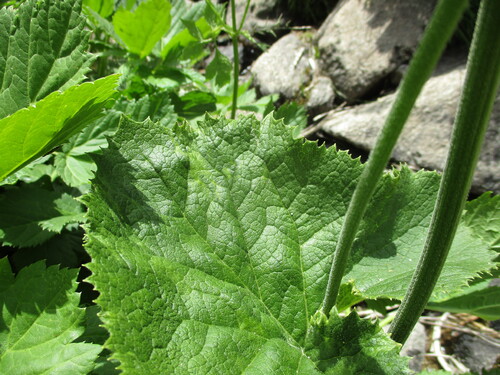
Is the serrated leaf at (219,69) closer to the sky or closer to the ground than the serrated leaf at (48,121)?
closer to the sky

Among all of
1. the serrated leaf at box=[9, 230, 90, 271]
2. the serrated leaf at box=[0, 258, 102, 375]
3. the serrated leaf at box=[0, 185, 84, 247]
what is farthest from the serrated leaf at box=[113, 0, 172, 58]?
the serrated leaf at box=[0, 258, 102, 375]

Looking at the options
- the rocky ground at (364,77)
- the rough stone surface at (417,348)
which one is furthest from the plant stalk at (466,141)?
the rocky ground at (364,77)

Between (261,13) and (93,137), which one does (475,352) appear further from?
(261,13)

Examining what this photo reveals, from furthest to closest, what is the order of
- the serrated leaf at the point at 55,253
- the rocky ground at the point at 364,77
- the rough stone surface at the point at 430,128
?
1. the rocky ground at the point at 364,77
2. the rough stone surface at the point at 430,128
3. the serrated leaf at the point at 55,253

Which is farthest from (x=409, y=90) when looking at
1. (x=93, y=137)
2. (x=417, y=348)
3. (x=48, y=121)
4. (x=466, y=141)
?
(x=417, y=348)

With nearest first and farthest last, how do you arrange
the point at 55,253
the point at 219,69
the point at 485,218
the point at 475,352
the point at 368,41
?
the point at 485,218 → the point at 55,253 → the point at 219,69 → the point at 475,352 → the point at 368,41

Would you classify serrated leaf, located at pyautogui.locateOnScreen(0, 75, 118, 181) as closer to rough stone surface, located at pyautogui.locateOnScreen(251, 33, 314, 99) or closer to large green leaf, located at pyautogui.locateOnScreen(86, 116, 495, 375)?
large green leaf, located at pyautogui.locateOnScreen(86, 116, 495, 375)

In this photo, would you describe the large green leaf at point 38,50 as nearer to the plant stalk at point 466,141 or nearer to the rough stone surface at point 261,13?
the plant stalk at point 466,141
